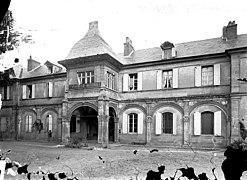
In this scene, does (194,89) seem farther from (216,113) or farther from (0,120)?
(0,120)

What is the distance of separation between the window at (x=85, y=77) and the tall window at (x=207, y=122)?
795 centimetres

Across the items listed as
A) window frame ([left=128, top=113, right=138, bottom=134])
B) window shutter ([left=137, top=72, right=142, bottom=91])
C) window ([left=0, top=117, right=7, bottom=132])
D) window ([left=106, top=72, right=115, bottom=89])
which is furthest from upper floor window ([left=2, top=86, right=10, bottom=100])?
window shutter ([left=137, top=72, right=142, bottom=91])

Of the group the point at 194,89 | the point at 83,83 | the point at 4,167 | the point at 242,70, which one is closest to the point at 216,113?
the point at 194,89

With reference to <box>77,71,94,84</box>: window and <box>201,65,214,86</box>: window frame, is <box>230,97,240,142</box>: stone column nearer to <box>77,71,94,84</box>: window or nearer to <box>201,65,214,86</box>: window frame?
<box>201,65,214,86</box>: window frame

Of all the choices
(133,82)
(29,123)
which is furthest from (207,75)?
(29,123)

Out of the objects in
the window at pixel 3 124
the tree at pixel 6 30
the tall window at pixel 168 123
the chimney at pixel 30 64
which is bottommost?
the window at pixel 3 124

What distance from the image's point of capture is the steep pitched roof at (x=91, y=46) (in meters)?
15.9

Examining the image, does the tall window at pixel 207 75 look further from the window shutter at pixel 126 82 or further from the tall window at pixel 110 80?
the tall window at pixel 110 80

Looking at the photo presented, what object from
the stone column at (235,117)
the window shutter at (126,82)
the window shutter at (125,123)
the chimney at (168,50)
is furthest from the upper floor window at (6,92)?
the stone column at (235,117)

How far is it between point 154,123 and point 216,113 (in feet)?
13.7

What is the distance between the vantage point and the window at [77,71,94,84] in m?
15.7

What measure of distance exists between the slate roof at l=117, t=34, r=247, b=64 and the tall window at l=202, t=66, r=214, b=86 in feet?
3.51

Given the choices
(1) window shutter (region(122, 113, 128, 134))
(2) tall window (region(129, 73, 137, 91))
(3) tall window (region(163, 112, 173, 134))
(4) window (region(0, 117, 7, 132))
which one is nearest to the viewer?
(3) tall window (region(163, 112, 173, 134))

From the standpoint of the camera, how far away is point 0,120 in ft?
69.9
